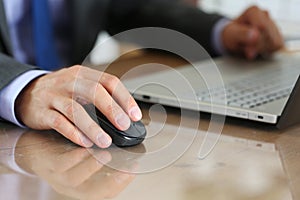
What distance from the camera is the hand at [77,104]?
78cm

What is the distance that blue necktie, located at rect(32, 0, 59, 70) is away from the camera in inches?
56.7

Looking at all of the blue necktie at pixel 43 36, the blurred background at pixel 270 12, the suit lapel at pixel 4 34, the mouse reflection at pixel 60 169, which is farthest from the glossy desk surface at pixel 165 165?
the blurred background at pixel 270 12

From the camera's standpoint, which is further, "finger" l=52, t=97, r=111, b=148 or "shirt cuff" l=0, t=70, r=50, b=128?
"shirt cuff" l=0, t=70, r=50, b=128

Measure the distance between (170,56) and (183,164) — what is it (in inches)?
28.5

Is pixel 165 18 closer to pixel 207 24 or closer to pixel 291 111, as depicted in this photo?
pixel 207 24

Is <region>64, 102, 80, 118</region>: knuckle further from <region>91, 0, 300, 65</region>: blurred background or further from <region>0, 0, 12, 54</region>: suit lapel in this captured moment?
<region>91, 0, 300, 65</region>: blurred background

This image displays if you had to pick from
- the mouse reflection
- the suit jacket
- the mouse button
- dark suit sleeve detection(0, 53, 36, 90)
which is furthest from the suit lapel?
the mouse button

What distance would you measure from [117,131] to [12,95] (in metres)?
0.20

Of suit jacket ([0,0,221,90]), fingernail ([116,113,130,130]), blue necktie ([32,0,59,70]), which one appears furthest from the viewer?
suit jacket ([0,0,221,90])

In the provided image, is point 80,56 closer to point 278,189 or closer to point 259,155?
point 259,155

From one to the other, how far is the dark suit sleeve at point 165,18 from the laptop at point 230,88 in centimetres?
22

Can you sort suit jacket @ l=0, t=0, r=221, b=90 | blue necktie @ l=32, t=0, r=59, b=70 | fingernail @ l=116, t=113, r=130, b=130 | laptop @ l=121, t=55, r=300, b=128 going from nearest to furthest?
fingernail @ l=116, t=113, r=130, b=130 < laptop @ l=121, t=55, r=300, b=128 < blue necktie @ l=32, t=0, r=59, b=70 < suit jacket @ l=0, t=0, r=221, b=90

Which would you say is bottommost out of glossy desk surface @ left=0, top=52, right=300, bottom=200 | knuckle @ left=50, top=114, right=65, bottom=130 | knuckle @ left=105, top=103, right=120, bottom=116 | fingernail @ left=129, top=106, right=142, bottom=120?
glossy desk surface @ left=0, top=52, right=300, bottom=200

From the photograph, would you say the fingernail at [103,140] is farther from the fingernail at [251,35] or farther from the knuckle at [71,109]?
the fingernail at [251,35]
